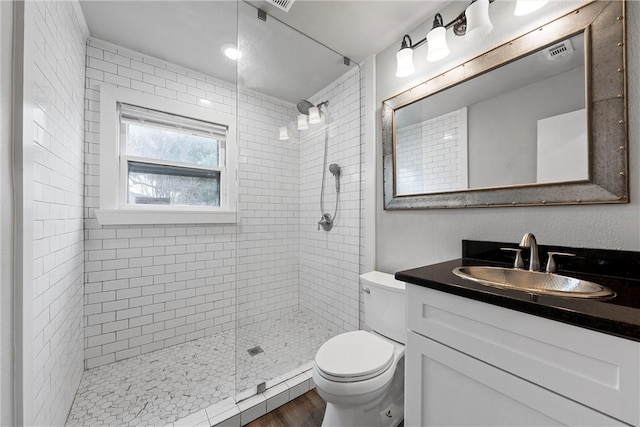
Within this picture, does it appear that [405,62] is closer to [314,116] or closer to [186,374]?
[314,116]

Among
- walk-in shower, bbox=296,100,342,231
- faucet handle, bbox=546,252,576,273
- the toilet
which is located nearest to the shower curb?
the toilet

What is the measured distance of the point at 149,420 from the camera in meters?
1.38

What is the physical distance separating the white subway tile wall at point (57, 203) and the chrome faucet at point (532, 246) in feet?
6.48

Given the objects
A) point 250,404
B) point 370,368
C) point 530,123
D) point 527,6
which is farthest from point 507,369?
point 527,6

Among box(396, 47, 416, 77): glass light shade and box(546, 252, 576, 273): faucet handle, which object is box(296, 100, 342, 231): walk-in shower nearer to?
box(396, 47, 416, 77): glass light shade

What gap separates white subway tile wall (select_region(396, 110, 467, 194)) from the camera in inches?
55.8

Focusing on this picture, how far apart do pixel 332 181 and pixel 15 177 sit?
1764 mm

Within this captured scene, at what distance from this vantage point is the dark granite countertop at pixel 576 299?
57 centimetres

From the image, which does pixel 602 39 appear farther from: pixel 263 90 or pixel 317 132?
pixel 263 90

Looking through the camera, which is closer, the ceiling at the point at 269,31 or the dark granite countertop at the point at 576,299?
the dark granite countertop at the point at 576,299

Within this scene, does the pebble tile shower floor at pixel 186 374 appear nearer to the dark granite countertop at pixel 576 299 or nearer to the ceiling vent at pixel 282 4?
the dark granite countertop at pixel 576 299

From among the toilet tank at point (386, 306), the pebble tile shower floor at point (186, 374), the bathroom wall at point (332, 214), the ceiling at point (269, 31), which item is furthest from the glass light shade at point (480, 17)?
the pebble tile shower floor at point (186, 374)

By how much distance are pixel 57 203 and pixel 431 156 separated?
2135 mm

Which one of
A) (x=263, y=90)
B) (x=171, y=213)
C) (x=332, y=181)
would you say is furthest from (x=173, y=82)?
(x=332, y=181)
